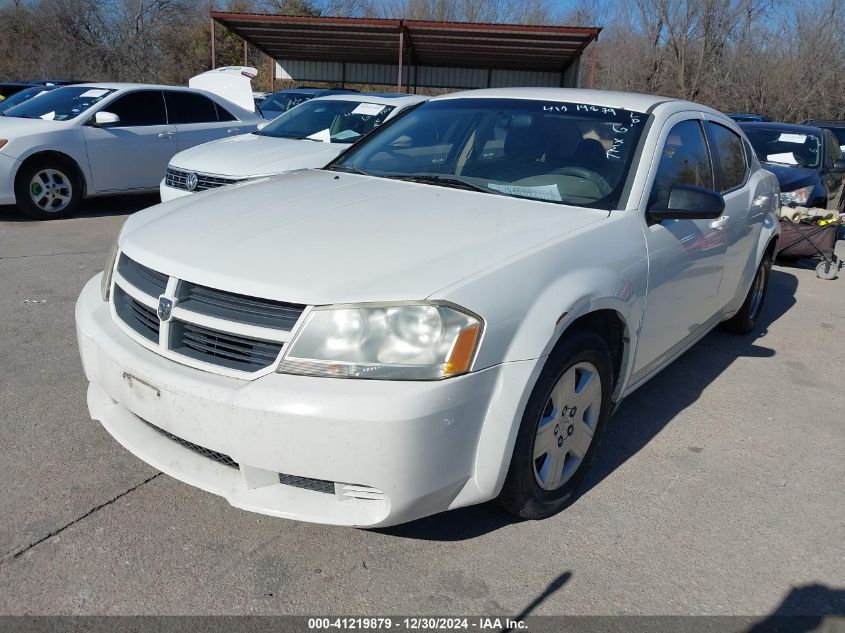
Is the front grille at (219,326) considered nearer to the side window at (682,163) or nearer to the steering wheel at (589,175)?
the steering wheel at (589,175)

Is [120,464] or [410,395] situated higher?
[410,395]

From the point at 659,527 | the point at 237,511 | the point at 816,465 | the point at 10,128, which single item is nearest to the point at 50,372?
the point at 237,511

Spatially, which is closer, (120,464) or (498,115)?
(120,464)

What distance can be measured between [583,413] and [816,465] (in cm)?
143

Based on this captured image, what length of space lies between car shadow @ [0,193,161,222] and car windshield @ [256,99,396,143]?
2.35 metres

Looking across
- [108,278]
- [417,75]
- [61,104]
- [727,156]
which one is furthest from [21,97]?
[417,75]

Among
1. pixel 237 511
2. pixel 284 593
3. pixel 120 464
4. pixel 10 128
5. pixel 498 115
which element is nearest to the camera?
pixel 284 593

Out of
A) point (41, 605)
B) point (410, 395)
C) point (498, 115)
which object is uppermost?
point (498, 115)

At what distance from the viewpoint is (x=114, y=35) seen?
108 ft

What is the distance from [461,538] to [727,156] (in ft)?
9.95

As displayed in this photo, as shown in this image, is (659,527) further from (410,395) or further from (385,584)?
(410,395)

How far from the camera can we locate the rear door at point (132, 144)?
873 centimetres

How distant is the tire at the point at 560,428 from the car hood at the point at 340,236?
1.46 ft

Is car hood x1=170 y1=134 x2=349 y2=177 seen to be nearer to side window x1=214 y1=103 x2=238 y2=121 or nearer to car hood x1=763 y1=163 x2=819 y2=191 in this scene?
side window x1=214 y1=103 x2=238 y2=121
